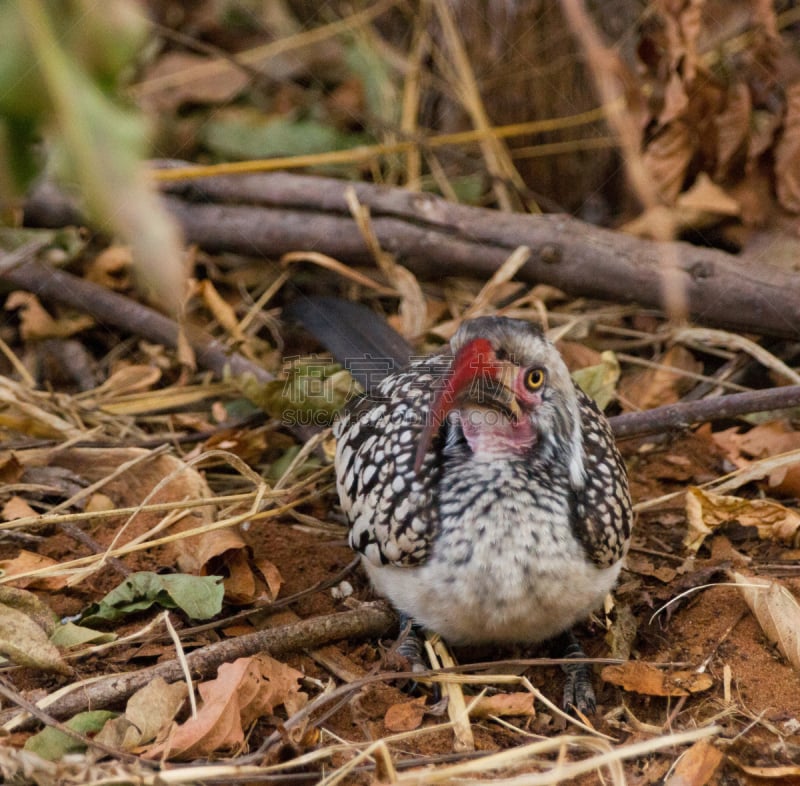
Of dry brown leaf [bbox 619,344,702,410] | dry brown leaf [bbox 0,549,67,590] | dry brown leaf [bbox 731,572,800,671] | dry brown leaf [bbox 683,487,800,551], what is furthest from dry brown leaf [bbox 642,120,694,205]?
dry brown leaf [bbox 0,549,67,590]

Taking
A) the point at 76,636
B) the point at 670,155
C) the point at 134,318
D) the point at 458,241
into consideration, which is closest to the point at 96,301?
the point at 134,318

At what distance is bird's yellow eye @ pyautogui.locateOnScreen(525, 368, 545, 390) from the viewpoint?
2.51 m

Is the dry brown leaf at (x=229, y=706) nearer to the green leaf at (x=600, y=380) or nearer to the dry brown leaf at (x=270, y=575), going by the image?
the dry brown leaf at (x=270, y=575)

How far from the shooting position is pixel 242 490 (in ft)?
10.4

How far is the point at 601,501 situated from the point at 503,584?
1.15 feet

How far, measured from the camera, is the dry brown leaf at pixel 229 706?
81.1 inches

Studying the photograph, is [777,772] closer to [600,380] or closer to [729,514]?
[729,514]

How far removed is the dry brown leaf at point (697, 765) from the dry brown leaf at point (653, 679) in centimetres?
22

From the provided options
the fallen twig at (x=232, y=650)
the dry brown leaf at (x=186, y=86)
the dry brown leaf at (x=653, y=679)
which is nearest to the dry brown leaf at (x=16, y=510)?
the fallen twig at (x=232, y=650)

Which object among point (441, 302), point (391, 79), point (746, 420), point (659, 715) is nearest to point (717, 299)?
point (746, 420)

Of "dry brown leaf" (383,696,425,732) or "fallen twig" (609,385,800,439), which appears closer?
→ "dry brown leaf" (383,696,425,732)

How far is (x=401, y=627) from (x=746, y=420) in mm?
1462

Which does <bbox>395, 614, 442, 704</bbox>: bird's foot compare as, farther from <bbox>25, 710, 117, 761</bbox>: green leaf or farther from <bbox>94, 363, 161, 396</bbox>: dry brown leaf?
<bbox>94, 363, 161, 396</bbox>: dry brown leaf

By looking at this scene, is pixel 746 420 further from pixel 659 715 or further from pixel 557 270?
pixel 659 715
